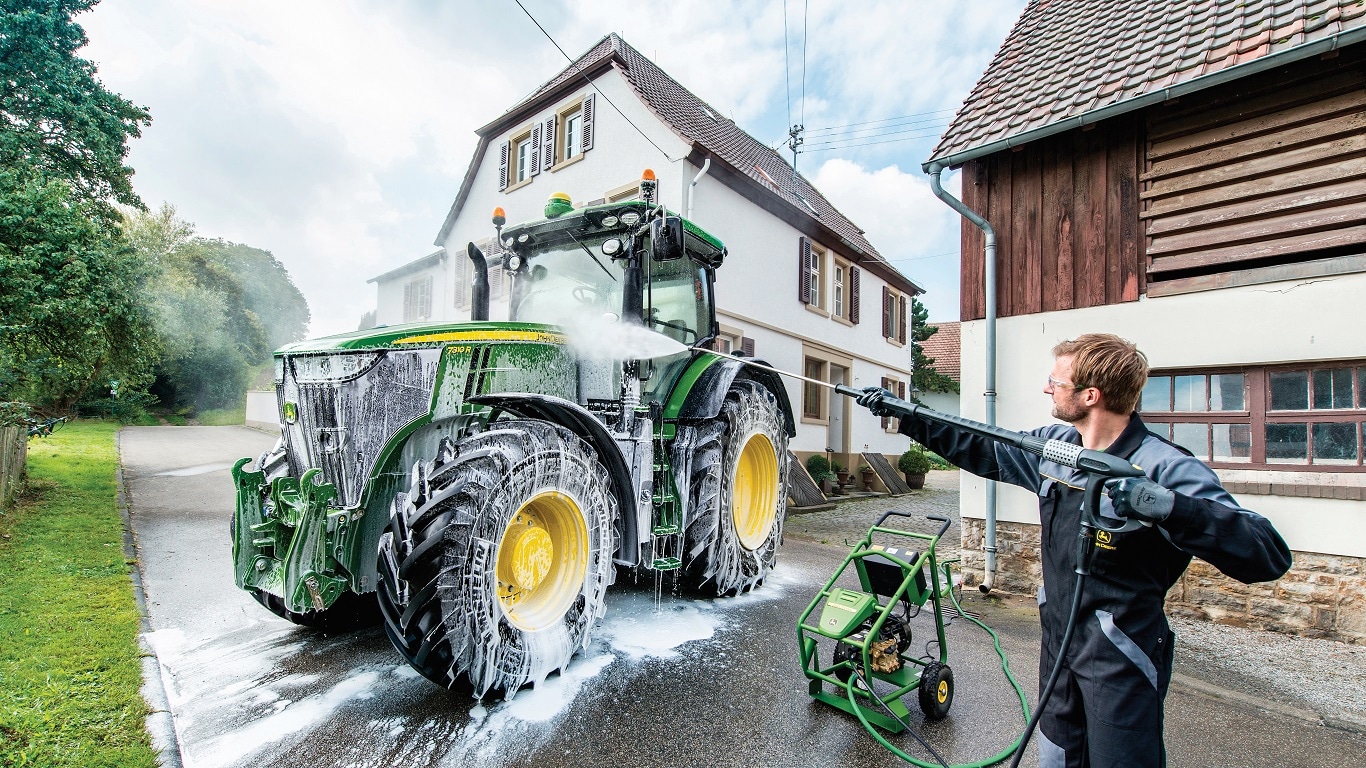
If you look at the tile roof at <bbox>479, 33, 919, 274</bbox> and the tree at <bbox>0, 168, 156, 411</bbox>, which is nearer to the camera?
the tree at <bbox>0, 168, 156, 411</bbox>

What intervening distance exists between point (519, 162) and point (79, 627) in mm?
12173

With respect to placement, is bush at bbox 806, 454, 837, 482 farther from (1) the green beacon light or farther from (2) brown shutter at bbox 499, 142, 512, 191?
(1) the green beacon light

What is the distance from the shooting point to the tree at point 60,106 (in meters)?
10.5

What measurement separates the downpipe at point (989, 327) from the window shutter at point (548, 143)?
911 centimetres

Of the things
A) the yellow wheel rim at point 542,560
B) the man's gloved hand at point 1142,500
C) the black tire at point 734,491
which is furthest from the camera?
the black tire at point 734,491

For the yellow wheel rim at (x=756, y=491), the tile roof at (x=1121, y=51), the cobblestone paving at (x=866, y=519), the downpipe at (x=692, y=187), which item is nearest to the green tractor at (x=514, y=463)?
the yellow wheel rim at (x=756, y=491)

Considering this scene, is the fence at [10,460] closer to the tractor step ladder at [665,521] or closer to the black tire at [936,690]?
the tractor step ladder at [665,521]

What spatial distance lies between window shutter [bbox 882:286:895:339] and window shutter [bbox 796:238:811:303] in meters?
4.73

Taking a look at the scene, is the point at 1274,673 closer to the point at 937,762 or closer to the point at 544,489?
the point at 937,762

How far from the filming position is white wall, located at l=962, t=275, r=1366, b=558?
13.9ft

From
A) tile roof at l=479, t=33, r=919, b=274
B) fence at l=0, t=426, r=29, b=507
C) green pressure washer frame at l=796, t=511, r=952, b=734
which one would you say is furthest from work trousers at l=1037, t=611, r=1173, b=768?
tile roof at l=479, t=33, r=919, b=274

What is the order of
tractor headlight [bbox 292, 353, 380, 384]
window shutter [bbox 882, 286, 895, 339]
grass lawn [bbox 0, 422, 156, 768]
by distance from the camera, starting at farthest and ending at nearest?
1. window shutter [bbox 882, 286, 895, 339]
2. tractor headlight [bbox 292, 353, 380, 384]
3. grass lawn [bbox 0, 422, 156, 768]

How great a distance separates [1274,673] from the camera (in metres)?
3.82

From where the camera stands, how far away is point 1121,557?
1.71m
